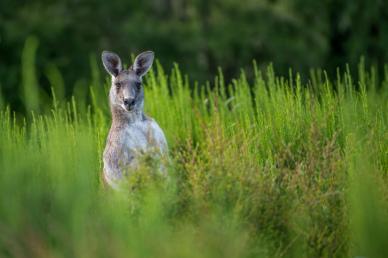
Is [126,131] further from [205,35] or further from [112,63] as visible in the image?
[205,35]

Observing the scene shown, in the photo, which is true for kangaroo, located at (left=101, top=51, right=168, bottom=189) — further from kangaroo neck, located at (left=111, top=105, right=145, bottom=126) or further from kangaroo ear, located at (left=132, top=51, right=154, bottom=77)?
kangaroo ear, located at (left=132, top=51, right=154, bottom=77)

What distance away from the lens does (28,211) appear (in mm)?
3957

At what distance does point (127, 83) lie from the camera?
17.2 feet

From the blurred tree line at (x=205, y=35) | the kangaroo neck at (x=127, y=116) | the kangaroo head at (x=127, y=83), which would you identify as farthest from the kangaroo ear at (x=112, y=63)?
the blurred tree line at (x=205, y=35)

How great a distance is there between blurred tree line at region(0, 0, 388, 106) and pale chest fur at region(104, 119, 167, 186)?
30.5 feet

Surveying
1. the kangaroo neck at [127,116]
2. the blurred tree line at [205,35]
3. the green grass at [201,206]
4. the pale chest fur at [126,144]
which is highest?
the blurred tree line at [205,35]

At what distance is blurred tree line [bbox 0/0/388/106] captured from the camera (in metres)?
15.3

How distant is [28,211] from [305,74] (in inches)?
437

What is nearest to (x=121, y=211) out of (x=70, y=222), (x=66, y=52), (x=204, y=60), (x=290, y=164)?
(x=70, y=222)

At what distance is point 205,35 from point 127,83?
12.0 m

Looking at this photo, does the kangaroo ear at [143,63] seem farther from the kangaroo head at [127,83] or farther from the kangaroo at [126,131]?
the kangaroo at [126,131]

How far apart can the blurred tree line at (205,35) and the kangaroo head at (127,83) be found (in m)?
8.97

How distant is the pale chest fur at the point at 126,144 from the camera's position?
201 inches

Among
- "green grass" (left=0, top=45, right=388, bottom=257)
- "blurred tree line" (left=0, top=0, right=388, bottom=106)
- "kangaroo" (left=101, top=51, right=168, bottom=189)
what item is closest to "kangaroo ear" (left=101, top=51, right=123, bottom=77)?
"kangaroo" (left=101, top=51, right=168, bottom=189)
